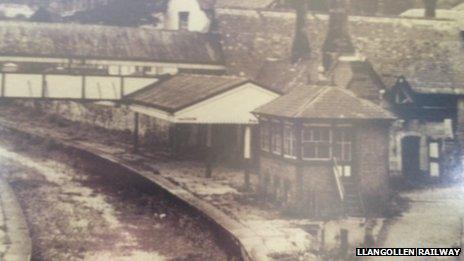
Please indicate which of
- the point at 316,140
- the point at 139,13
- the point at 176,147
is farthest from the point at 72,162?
the point at 139,13

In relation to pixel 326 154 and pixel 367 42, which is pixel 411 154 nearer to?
pixel 367 42

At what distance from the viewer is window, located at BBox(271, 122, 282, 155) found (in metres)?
13.9

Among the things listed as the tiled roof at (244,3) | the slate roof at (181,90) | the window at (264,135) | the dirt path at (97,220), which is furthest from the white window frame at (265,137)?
the tiled roof at (244,3)

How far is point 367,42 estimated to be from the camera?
2117 centimetres

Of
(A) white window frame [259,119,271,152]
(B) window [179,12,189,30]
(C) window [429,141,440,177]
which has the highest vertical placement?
(B) window [179,12,189,30]

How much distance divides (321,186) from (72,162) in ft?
25.6

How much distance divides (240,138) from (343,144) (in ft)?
16.3

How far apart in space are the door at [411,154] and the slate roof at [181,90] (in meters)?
6.77

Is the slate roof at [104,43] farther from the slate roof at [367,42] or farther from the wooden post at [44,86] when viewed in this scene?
the wooden post at [44,86]

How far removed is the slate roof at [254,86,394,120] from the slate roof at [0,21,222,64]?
33.1 feet

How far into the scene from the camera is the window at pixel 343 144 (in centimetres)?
1329

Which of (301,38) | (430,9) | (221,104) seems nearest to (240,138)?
(221,104)

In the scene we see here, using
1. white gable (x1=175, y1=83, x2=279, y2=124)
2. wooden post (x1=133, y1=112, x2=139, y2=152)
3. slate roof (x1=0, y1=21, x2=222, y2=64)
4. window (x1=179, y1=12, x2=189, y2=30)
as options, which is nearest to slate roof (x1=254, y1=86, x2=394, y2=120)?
white gable (x1=175, y1=83, x2=279, y2=124)

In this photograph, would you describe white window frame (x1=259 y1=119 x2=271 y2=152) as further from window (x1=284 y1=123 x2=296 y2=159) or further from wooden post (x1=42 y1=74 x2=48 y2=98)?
wooden post (x1=42 y1=74 x2=48 y2=98)
